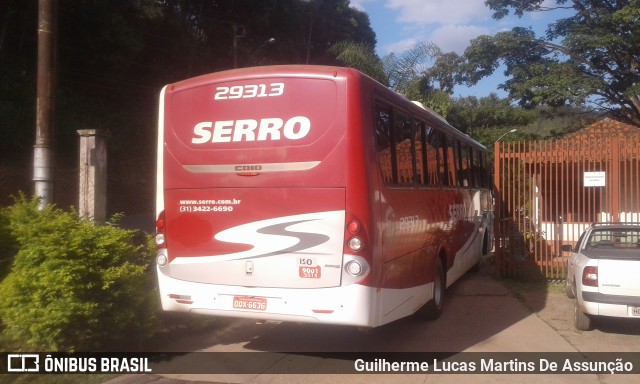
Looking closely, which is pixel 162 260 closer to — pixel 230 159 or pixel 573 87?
pixel 230 159

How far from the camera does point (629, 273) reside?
742 centimetres

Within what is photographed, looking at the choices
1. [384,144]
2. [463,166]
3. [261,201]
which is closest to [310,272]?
[261,201]

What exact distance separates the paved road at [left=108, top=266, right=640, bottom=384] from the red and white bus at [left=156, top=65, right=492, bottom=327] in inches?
26.9

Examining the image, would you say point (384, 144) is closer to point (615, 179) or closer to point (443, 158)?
point (443, 158)

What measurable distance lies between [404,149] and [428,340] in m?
2.63

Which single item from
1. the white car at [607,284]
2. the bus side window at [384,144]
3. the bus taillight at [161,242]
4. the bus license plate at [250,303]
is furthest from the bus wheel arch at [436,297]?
the bus taillight at [161,242]

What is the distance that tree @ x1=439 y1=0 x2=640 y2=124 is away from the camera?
Answer: 24.1 metres

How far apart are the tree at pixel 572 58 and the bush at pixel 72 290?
2150 cm

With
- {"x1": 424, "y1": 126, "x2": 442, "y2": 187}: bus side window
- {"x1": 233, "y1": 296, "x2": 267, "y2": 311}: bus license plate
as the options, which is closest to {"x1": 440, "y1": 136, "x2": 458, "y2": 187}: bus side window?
{"x1": 424, "y1": 126, "x2": 442, "y2": 187}: bus side window

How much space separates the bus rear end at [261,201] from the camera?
6.08 m

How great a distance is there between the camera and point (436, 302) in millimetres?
9031

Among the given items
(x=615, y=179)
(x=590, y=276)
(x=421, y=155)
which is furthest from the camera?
(x=615, y=179)

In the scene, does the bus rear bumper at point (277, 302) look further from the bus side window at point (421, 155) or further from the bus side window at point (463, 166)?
the bus side window at point (463, 166)

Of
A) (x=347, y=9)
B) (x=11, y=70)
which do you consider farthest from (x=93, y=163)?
(x=347, y=9)
